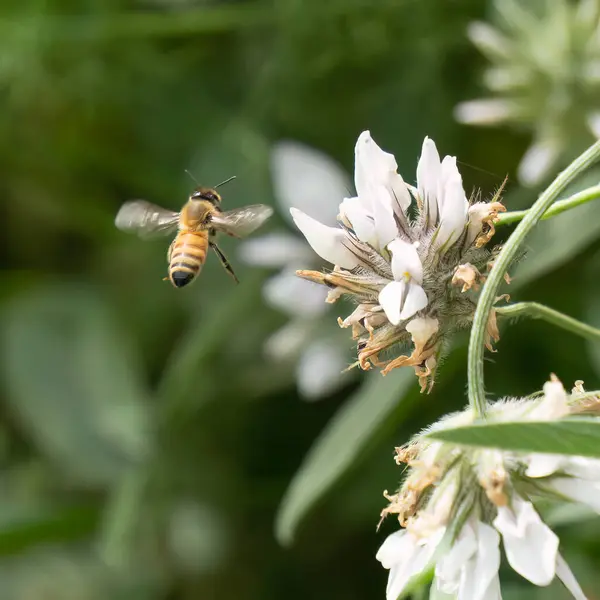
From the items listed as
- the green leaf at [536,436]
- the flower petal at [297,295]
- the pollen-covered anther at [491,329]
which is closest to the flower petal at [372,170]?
the pollen-covered anther at [491,329]

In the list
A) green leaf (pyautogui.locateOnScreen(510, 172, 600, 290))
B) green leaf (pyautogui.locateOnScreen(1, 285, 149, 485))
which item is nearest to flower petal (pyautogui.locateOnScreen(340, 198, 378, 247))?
green leaf (pyautogui.locateOnScreen(510, 172, 600, 290))

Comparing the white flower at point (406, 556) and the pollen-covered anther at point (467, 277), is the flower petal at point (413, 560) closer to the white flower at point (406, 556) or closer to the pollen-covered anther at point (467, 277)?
the white flower at point (406, 556)

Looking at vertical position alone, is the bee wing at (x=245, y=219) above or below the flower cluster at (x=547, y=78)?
below

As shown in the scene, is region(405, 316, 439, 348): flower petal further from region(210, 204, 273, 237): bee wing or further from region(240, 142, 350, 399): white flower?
region(240, 142, 350, 399): white flower

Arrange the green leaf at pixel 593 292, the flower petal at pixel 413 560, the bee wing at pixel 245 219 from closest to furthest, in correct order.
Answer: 1. the flower petal at pixel 413 560
2. the bee wing at pixel 245 219
3. the green leaf at pixel 593 292

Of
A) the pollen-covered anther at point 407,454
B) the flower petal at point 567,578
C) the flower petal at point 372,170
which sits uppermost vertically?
the flower petal at point 372,170

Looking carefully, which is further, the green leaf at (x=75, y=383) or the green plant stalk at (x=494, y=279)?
the green leaf at (x=75, y=383)
